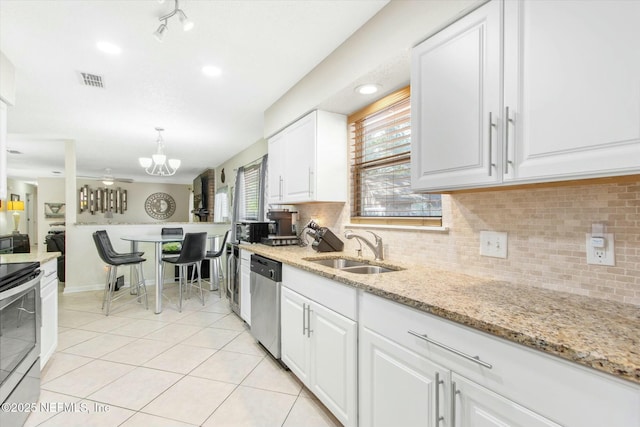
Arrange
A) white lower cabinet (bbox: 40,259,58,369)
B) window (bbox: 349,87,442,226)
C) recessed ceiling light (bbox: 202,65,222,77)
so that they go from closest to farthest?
1. window (bbox: 349,87,442,226)
2. white lower cabinet (bbox: 40,259,58,369)
3. recessed ceiling light (bbox: 202,65,222,77)

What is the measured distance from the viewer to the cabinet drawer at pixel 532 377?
71cm

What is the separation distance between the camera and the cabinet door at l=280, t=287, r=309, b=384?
2.02 m

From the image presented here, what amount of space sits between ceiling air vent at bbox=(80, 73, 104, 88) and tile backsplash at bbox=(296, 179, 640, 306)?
3088 millimetres

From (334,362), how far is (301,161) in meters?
1.75

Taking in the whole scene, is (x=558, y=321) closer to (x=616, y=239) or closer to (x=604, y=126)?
(x=616, y=239)

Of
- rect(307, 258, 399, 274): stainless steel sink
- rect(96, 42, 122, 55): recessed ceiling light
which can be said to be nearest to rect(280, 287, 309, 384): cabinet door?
rect(307, 258, 399, 274): stainless steel sink

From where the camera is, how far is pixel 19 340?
1748 mm

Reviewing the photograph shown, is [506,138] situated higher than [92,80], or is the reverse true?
[92,80]

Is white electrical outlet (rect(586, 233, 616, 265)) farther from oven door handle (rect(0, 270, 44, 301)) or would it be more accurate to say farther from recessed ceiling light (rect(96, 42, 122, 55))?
recessed ceiling light (rect(96, 42, 122, 55))

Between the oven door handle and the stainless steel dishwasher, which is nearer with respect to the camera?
the oven door handle

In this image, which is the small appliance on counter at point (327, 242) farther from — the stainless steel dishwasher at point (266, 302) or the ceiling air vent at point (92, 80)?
the ceiling air vent at point (92, 80)

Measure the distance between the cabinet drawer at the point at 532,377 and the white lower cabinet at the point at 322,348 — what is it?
49cm

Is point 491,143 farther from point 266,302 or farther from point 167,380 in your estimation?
point 167,380

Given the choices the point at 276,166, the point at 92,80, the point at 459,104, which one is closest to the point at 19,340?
the point at 92,80
